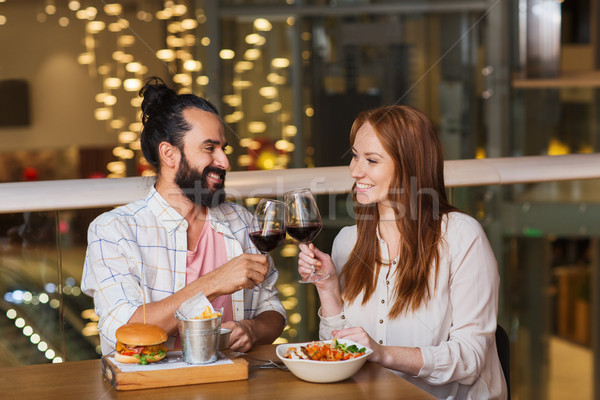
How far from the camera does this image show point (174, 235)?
6.84 feet

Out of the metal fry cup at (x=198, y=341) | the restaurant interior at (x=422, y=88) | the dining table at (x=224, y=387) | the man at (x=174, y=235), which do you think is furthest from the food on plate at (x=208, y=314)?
the restaurant interior at (x=422, y=88)

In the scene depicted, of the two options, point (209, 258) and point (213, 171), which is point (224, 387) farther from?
point (213, 171)

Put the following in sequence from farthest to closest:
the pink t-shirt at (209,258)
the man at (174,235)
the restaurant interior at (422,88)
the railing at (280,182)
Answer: the restaurant interior at (422,88)
the railing at (280,182)
the pink t-shirt at (209,258)
the man at (174,235)

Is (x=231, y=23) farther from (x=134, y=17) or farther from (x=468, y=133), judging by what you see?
(x=468, y=133)

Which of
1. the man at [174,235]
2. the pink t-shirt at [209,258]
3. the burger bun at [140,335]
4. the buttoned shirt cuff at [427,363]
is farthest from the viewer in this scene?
the pink t-shirt at [209,258]

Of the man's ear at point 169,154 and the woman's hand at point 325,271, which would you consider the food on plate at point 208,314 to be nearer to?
the woman's hand at point 325,271

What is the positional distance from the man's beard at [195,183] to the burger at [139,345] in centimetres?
64

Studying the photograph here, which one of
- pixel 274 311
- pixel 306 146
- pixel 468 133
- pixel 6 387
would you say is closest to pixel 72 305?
pixel 274 311

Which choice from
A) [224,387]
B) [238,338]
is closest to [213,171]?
[238,338]

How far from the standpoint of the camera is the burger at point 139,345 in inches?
60.0

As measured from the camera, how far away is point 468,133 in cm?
738

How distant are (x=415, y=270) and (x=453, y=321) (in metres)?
0.17

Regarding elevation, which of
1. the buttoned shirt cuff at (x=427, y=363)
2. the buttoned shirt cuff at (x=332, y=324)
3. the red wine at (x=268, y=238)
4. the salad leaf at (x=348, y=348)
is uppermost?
the red wine at (x=268, y=238)

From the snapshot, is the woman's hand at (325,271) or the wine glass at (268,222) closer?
the wine glass at (268,222)
